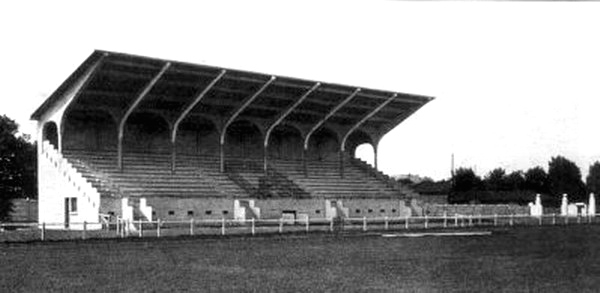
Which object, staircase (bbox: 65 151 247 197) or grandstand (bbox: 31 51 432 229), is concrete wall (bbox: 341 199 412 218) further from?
staircase (bbox: 65 151 247 197)

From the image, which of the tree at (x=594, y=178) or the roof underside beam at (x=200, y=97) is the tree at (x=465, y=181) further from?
the roof underside beam at (x=200, y=97)

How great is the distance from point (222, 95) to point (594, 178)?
58.1 m

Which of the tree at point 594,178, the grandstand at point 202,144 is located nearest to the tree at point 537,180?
the tree at point 594,178

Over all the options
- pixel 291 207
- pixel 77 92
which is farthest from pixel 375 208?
pixel 77 92

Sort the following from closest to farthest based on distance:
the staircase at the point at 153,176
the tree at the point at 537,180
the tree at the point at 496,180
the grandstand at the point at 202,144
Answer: the grandstand at the point at 202,144
the staircase at the point at 153,176
the tree at the point at 537,180
the tree at the point at 496,180

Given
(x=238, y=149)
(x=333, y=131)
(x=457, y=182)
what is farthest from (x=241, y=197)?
(x=457, y=182)

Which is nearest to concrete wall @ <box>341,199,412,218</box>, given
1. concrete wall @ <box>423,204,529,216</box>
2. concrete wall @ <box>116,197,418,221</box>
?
concrete wall @ <box>116,197,418,221</box>

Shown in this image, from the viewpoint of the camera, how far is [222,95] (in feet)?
136

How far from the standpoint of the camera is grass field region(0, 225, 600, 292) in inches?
475

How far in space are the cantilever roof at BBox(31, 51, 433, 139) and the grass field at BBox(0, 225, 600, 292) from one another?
1318 centimetres

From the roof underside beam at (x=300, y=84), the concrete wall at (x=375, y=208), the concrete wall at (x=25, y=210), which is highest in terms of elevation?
the roof underside beam at (x=300, y=84)

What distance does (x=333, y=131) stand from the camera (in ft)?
166

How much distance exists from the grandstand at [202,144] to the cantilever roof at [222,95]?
0.21 feet

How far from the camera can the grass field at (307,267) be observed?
1206 cm
